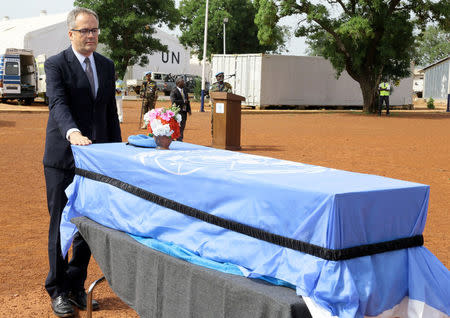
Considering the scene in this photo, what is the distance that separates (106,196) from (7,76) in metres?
28.6

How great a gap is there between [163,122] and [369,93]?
31.1 meters

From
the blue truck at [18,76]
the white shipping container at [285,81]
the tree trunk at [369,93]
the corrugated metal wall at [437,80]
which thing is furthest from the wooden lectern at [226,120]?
the corrugated metal wall at [437,80]

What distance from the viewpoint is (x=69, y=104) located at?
377 cm

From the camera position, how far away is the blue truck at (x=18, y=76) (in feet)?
97.6

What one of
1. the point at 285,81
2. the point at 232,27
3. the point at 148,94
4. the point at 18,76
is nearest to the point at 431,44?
the point at 232,27

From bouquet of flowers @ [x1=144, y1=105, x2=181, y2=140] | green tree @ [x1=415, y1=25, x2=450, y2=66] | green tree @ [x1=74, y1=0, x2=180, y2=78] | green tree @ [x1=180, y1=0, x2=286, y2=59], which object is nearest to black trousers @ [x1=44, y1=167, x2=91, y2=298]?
bouquet of flowers @ [x1=144, y1=105, x2=181, y2=140]

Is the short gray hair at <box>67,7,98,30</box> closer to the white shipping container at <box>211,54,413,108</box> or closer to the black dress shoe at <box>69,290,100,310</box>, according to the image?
the black dress shoe at <box>69,290,100,310</box>

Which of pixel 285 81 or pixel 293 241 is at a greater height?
pixel 285 81

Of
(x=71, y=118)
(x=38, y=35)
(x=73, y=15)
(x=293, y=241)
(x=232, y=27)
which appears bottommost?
(x=293, y=241)

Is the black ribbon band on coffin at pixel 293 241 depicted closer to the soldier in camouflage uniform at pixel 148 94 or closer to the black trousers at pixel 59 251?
the black trousers at pixel 59 251

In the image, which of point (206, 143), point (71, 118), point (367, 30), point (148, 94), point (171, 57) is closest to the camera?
point (71, 118)

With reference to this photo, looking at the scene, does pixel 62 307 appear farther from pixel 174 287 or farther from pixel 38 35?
pixel 38 35

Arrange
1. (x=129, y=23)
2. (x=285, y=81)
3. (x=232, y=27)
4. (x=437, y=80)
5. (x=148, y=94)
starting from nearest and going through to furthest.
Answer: (x=148, y=94) → (x=285, y=81) → (x=129, y=23) → (x=232, y=27) → (x=437, y=80)

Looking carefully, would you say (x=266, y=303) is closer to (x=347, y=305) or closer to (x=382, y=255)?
(x=347, y=305)
